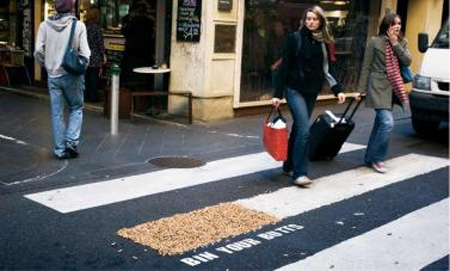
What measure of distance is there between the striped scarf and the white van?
2.10m

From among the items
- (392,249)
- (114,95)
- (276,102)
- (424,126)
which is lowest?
(392,249)

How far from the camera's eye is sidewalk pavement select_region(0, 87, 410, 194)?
22.5 feet

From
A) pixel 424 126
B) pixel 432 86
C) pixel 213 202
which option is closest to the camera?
pixel 213 202

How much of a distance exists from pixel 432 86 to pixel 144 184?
16.3 feet

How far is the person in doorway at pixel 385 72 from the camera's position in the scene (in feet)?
23.8

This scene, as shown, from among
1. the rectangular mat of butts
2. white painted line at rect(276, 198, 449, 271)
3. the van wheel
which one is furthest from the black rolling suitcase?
the van wheel

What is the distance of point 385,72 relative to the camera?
7328mm

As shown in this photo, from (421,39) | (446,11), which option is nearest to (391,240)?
(421,39)

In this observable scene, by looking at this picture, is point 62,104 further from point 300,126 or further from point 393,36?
point 393,36

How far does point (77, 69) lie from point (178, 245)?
10.3 feet

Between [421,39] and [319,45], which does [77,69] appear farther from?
[421,39]

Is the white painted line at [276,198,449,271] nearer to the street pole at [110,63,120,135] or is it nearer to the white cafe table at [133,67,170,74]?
the street pole at [110,63,120,135]

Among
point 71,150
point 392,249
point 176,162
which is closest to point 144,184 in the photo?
point 176,162

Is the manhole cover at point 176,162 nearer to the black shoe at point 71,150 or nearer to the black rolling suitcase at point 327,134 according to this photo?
the black shoe at point 71,150
